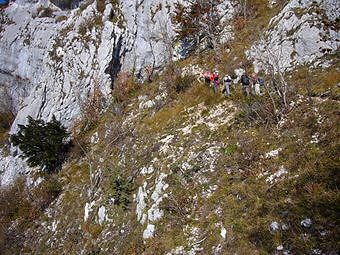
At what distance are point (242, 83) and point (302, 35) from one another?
13.5 feet

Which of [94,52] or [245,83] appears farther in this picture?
[94,52]

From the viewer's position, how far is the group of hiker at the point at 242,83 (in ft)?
50.2

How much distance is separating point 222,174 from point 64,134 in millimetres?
13673

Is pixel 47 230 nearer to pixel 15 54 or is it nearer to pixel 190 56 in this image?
pixel 190 56

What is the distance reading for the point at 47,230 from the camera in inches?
643

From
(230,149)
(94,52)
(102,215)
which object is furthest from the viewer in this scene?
(94,52)

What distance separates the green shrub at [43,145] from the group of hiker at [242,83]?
10.5m

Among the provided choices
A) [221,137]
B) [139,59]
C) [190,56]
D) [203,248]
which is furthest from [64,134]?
[203,248]

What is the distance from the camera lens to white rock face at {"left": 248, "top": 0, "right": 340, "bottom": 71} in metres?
15.6

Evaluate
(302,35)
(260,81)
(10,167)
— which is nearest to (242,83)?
(260,81)

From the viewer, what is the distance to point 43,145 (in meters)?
20.8

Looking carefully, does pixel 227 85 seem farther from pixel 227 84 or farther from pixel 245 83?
pixel 245 83

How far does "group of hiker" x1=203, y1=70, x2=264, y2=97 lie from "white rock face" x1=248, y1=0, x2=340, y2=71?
1022 millimetres

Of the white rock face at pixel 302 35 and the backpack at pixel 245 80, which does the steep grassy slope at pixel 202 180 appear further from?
the white rock face at pixel 302 35
